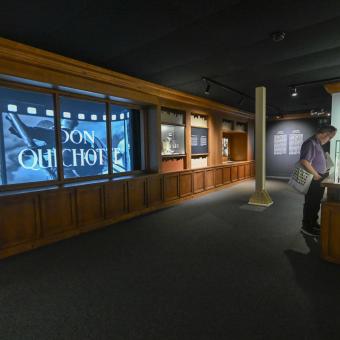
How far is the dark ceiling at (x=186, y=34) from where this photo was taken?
8.09ft

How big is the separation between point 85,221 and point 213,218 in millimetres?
2380

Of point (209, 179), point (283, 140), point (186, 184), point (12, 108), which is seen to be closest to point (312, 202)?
point (186, 184)

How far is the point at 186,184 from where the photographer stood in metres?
6.55

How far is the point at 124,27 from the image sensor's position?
2859 millimetres

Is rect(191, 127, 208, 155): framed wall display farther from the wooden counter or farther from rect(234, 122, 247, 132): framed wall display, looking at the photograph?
the wooden counter

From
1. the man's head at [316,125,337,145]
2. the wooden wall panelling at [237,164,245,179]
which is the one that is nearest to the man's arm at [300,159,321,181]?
the man's head at [316,125,337,145]

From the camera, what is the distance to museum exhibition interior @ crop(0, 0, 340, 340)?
2104 mm

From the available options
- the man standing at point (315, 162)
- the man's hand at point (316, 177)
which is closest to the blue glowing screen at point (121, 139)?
the man standing at point (315, 162)

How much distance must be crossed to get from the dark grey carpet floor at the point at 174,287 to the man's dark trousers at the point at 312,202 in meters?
0.32

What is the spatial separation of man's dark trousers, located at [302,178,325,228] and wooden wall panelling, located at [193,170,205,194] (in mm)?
3348

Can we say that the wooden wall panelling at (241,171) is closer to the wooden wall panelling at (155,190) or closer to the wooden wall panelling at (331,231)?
the wooden wall panelling at (155,190)

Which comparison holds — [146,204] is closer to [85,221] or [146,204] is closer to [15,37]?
[85,221]

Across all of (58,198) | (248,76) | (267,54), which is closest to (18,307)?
(58,198)

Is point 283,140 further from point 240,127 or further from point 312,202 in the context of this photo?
point 312,202
